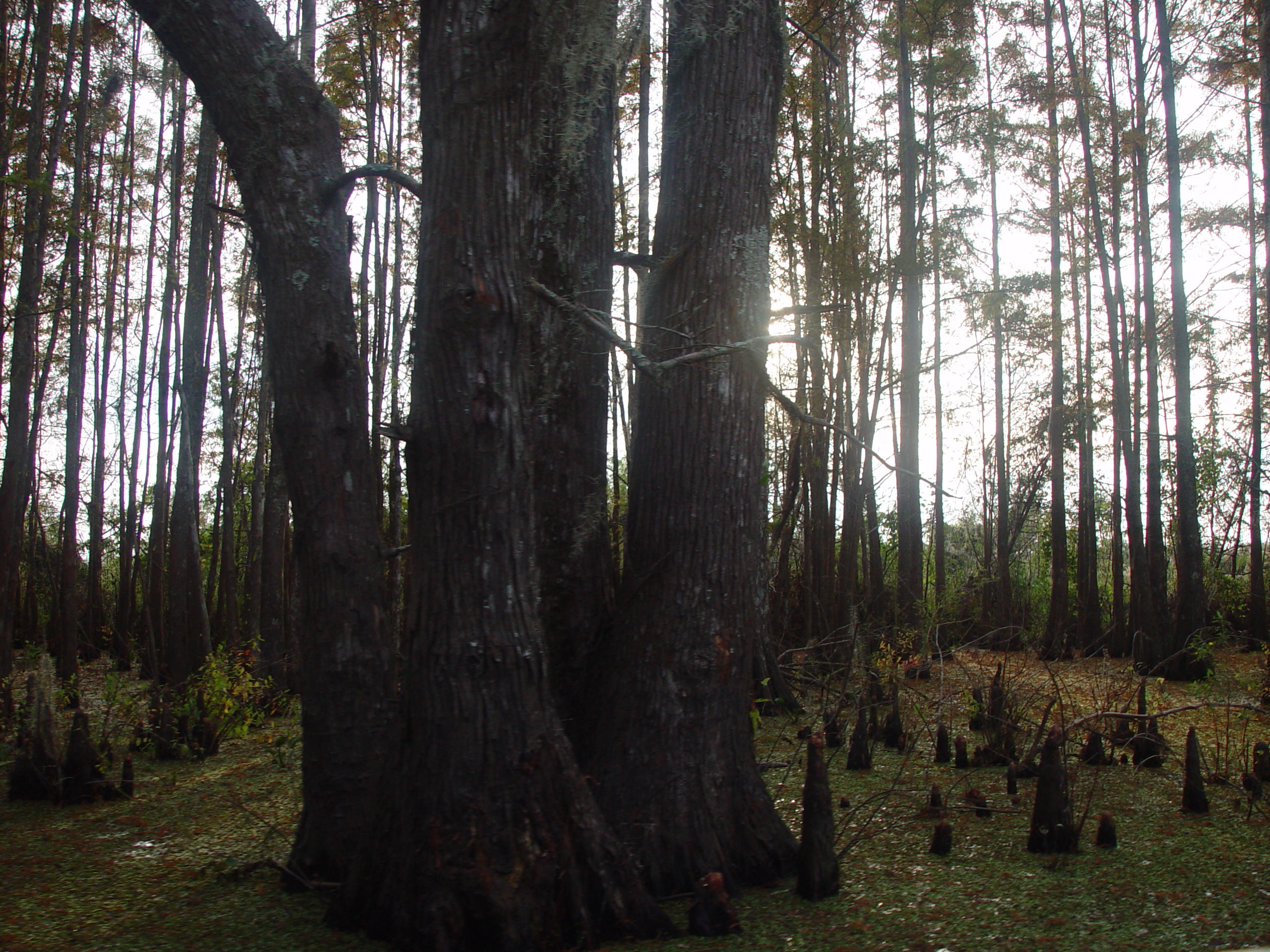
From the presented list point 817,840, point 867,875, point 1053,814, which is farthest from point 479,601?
point 1053,814

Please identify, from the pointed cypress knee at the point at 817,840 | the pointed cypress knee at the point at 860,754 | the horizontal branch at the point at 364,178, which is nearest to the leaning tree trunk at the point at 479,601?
the horizontal branch at the point at 364,178

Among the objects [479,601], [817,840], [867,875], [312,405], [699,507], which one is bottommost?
[867,875]

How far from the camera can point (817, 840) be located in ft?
8.66

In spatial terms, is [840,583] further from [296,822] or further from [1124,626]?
[296,822]

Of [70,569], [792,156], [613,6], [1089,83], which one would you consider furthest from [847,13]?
[70,569]

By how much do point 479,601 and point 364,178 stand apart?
4.78 feet

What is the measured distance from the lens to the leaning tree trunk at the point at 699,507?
2.69 meters

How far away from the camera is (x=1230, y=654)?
33.1ft

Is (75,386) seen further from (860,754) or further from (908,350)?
(908,350)

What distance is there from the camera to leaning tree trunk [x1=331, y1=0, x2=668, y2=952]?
7.37 ft

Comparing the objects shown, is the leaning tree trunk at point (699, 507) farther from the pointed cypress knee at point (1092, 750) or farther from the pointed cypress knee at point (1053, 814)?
the pointed cypress knee at point (1092, 750)

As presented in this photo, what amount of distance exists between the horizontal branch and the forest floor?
221 cm

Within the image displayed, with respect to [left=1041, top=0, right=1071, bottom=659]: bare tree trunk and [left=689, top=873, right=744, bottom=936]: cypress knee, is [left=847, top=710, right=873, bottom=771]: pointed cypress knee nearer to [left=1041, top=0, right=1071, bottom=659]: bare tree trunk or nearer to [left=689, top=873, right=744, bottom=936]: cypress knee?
[left=689, top=873, right=744, bottom=936]: cypress knee

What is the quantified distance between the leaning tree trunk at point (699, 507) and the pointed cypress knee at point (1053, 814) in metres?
0.92
